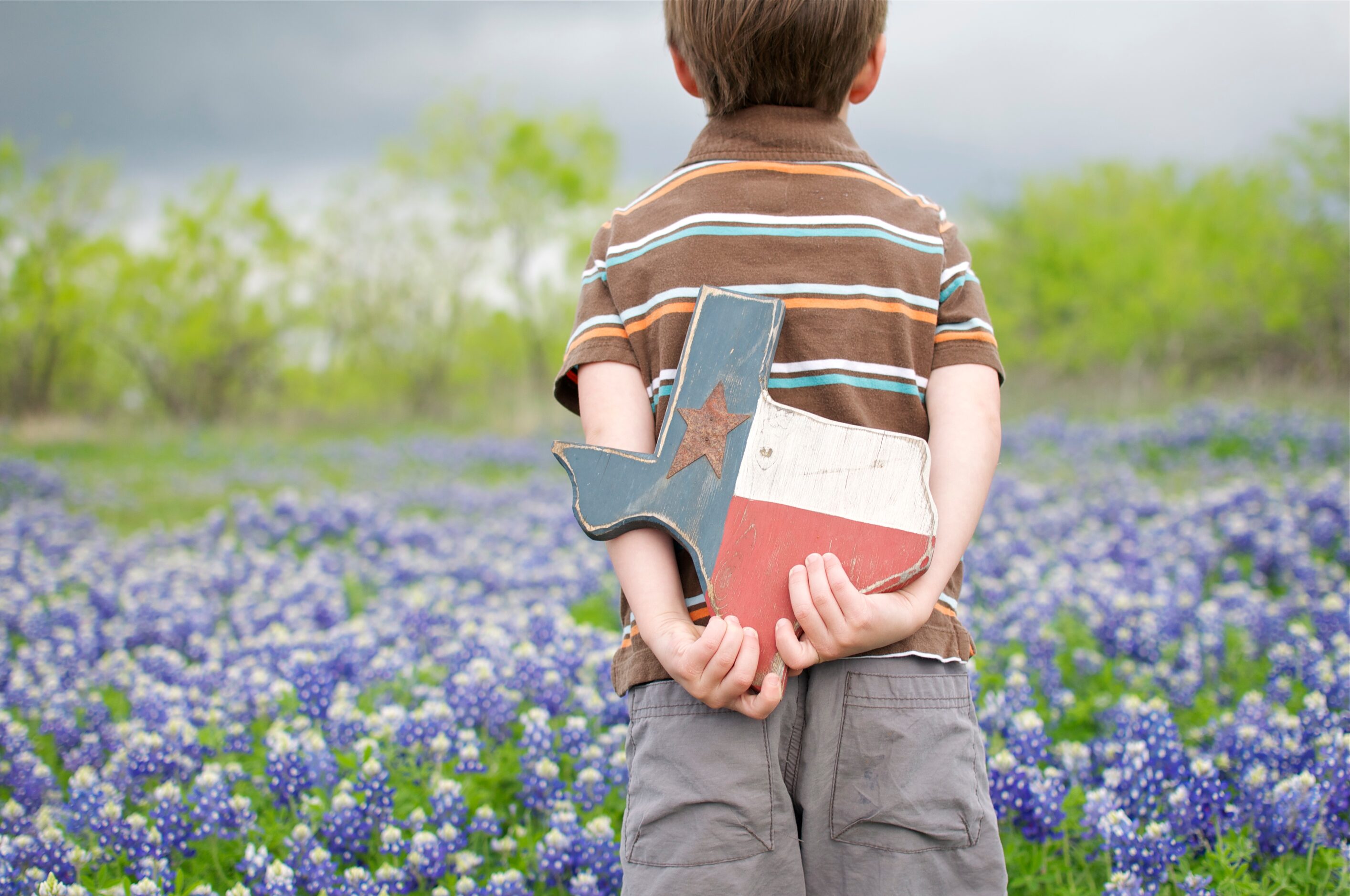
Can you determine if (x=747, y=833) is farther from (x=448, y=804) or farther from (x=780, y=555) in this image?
(x=448, y=804)

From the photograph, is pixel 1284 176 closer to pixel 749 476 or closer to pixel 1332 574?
pixel 1332 574

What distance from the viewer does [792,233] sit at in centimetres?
169

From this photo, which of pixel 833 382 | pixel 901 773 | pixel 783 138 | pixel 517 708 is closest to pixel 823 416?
pixel 833 382

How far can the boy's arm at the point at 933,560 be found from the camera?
149cm

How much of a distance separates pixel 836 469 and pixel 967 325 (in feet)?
1.42

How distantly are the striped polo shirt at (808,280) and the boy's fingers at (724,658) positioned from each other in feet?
0.57

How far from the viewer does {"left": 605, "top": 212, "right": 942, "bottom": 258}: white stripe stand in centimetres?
169

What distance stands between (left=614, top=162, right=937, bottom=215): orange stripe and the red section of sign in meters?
0.65

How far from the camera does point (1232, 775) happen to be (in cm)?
284

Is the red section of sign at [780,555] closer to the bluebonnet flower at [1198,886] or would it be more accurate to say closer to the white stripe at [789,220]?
the white stripe at [789,220]

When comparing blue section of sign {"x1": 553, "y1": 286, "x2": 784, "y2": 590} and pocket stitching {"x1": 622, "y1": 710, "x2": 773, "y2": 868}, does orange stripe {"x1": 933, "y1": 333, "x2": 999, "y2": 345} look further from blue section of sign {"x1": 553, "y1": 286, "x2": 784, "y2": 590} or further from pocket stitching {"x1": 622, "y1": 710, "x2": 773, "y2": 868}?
pocket stitching {"x1": 622, "y1": 710, "x2": 773, "y2": 868}

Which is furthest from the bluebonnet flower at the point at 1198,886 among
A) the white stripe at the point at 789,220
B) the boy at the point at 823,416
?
the white stripe at the point at 789,220

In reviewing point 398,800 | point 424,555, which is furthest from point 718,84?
point 424,555

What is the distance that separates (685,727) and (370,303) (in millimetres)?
30292
